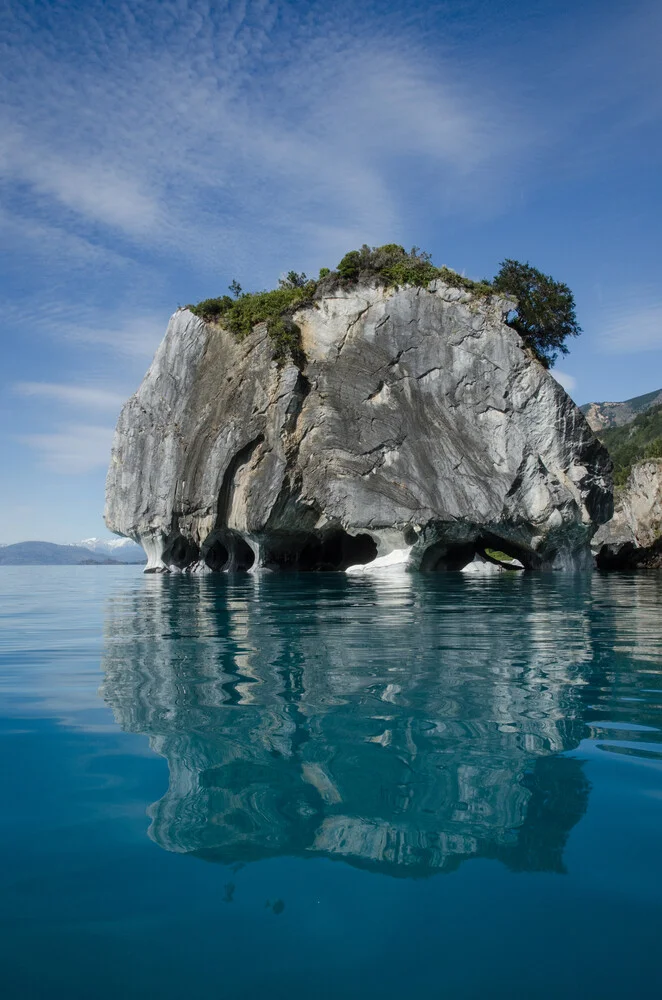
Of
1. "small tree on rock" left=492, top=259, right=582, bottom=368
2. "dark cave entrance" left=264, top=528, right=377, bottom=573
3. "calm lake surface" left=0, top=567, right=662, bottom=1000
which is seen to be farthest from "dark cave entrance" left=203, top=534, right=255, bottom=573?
"calm lake surface" left=0, top=567, right=662, bottom=1000

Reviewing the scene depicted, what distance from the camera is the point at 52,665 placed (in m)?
8.05

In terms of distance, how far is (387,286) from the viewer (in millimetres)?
35281

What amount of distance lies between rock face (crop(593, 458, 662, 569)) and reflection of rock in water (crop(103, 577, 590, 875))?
123ft

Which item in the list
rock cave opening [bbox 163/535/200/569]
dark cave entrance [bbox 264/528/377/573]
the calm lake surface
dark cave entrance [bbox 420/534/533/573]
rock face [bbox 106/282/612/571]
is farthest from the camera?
rock cave opening [bbox 163/535/200/569]

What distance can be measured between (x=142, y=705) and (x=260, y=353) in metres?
31.4

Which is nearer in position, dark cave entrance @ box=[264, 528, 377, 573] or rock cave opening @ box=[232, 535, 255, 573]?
A: dark cave entrance @ box=[264, 528, 377, 573]

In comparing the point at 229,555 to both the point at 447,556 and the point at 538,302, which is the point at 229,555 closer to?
the point at 447,556

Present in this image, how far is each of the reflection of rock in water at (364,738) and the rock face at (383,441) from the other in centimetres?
2190

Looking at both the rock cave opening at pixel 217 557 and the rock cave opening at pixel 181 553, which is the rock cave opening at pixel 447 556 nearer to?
the rock cave opening at pixel 217 557

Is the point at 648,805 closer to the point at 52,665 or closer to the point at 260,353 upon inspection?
the point at 52,665

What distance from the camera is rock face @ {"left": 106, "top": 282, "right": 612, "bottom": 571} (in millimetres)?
31922

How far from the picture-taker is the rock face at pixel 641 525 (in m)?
44.4

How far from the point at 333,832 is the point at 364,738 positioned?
1479 mm

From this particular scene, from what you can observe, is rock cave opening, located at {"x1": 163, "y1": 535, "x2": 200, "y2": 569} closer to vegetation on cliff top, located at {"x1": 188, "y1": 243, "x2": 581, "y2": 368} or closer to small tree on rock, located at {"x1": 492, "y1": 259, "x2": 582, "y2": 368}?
vegetation on cliff top, located at {"x1": 188, "y1": 243, "x2": 581, "y2": 368}
